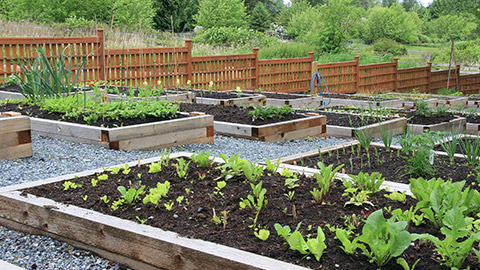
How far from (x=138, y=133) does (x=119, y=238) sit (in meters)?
2.79

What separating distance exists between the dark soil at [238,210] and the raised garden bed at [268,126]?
2.71 meters

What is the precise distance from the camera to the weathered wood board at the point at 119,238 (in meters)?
2.12

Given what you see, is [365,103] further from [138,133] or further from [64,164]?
[64,164]

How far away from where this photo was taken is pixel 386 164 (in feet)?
13.5

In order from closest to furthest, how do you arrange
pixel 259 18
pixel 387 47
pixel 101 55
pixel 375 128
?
pixel 375 128 → pixel 101 55 → pixel 387 47 → pixel 259 18

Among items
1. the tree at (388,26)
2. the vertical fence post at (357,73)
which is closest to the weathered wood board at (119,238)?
the vertical fence post at (357,73)

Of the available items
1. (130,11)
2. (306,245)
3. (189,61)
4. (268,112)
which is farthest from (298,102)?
(130,11)

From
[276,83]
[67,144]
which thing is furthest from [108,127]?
[276,83]

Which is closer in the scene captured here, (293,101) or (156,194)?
(156,194)

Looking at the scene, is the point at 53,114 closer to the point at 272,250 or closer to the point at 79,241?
the point at 79,241

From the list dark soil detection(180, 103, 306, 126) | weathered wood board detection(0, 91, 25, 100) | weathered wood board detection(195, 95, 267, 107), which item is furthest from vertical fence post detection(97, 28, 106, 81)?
dark soil detection(180, 103, 306, 126)

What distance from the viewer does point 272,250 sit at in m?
2.23

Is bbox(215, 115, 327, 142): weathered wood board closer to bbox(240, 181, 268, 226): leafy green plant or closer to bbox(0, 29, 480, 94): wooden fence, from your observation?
bbox(0, 29, 480, 94): wooden fence

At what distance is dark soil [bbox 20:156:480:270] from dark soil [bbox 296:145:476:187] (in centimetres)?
90
